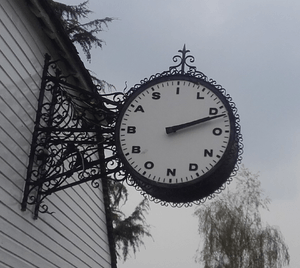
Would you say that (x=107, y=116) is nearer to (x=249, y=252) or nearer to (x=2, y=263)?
A: (x=2, y=263)

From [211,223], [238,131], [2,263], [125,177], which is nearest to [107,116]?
[125,177]

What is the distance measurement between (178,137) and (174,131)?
0.24 feet

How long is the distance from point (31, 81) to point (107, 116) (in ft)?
3.02

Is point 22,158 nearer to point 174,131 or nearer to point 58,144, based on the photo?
point 58,144

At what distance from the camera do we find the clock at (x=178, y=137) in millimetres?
5312

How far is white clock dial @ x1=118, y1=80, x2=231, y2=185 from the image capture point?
5348 millimetres

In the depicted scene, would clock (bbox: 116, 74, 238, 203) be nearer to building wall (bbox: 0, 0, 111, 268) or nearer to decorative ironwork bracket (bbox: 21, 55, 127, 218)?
decorative ironwork bracket (bbox: 21, 55, 127, 218)

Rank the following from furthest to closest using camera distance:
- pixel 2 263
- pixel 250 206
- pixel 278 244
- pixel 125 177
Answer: pixel 250 206 → pixel 278 244 → pixel 125 177 → pixel 2 263

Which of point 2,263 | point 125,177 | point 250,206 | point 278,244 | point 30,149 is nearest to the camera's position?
point 2,263

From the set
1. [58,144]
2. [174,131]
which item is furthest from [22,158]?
[174,131]

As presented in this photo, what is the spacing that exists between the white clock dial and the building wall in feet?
3.47

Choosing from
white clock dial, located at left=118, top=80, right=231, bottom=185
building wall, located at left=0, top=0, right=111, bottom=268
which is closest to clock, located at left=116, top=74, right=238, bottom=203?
white clock dial, located at left=118, top=80, right=231, bottom=185

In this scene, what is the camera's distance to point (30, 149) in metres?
5.89

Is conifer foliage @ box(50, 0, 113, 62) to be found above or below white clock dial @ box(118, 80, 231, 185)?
above
